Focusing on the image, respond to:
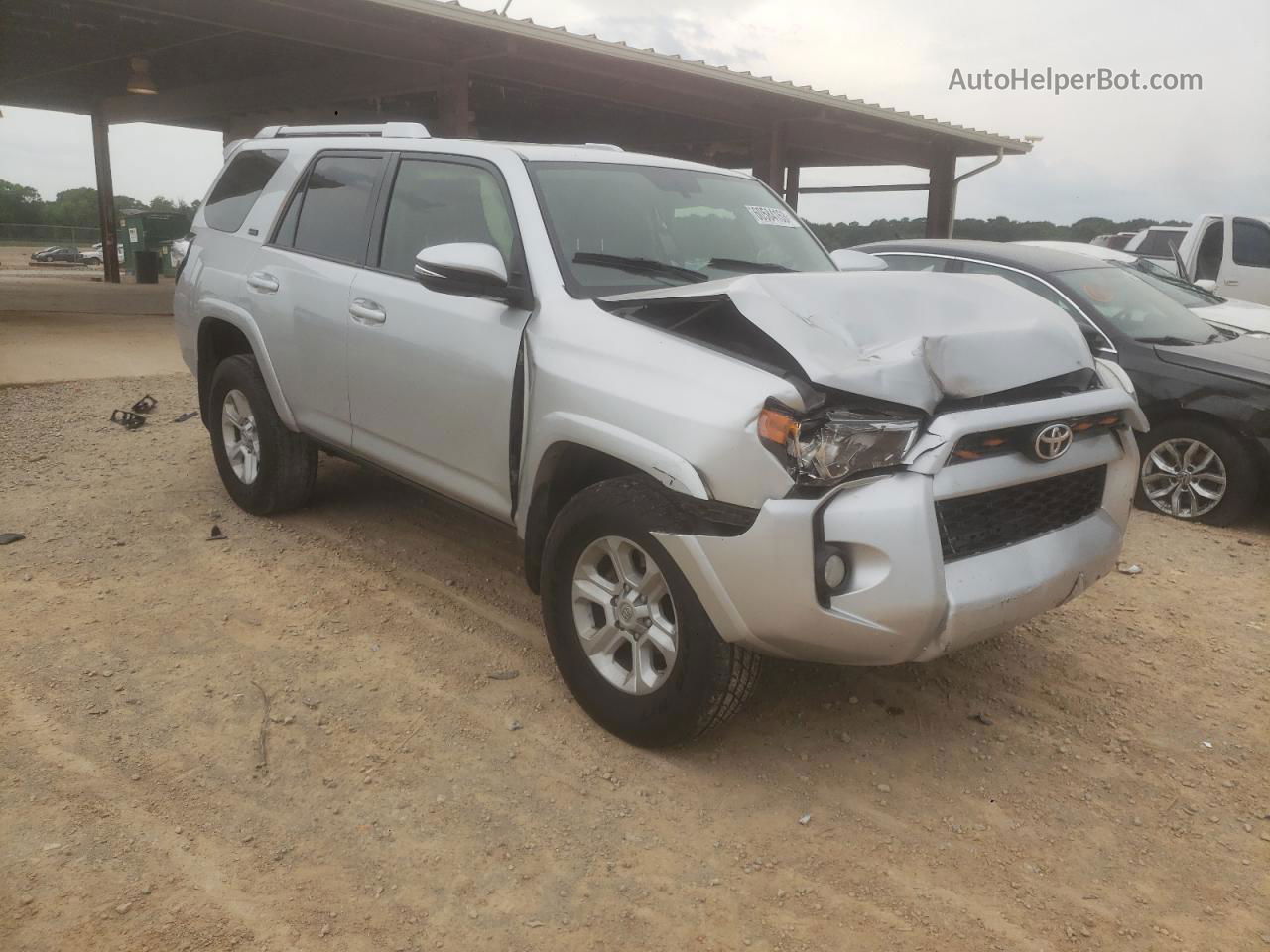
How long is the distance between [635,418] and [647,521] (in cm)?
31

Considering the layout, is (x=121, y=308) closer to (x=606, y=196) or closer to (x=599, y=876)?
(x=606, y=196)

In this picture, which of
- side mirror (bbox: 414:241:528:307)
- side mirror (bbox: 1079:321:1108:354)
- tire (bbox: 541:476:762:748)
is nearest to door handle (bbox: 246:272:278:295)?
side mirror (bbox: 414:241:528:307)

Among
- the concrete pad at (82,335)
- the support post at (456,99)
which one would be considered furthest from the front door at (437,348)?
the support post at (456,99)

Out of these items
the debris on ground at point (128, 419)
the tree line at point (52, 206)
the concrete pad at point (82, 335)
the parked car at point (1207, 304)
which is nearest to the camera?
the debris on ground at point (128, 419)

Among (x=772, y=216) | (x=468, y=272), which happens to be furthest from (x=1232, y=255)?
(x=468, y=272)

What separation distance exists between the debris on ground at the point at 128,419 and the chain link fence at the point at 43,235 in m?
38.5

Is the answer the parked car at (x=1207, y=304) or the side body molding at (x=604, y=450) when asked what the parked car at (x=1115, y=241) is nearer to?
the parked car at (x=1207, y=304)

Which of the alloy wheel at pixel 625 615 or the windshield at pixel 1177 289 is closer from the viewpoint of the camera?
the alloy wheel at pixel 625 615

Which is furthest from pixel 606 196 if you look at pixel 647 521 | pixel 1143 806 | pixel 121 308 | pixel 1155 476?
pixel 121 308

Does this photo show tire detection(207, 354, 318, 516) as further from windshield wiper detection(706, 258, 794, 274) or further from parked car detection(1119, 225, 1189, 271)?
parked car detection(1119, 225, 1189, 271)

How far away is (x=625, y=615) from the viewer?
10.1 feet

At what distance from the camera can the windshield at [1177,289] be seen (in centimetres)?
746

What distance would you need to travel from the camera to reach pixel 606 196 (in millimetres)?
3834

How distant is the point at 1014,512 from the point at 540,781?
5.25ft
